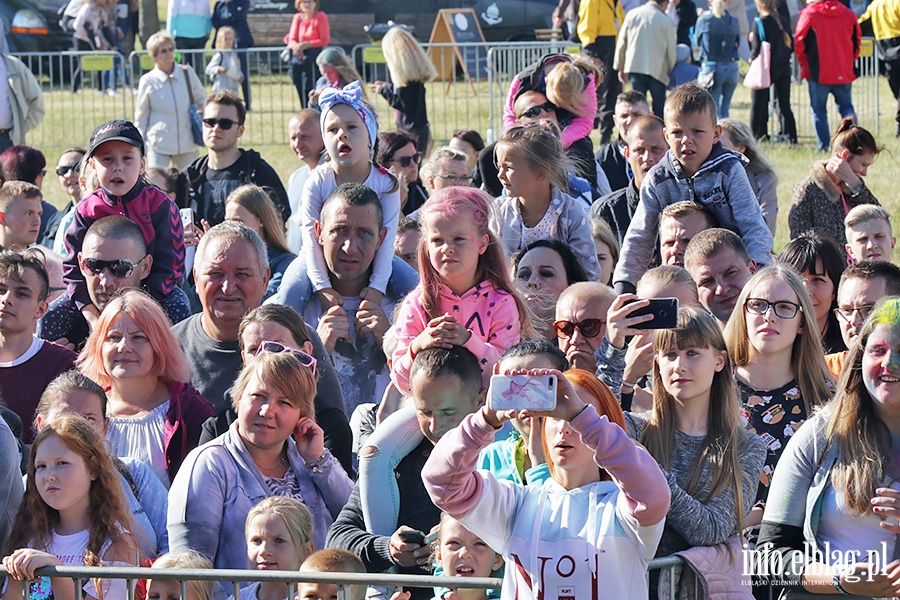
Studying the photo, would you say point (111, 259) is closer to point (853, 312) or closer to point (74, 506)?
point (74, 506)

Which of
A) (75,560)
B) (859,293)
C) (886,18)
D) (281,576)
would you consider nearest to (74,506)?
(75,560)

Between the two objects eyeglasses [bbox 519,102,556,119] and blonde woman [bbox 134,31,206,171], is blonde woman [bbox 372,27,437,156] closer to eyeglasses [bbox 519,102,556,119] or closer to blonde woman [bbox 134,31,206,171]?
blonde woman [bbox 134,31,206,171]

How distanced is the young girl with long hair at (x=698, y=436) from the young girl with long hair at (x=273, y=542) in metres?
1.17

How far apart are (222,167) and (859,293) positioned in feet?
17.4

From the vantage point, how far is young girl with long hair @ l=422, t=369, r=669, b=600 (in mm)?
3604

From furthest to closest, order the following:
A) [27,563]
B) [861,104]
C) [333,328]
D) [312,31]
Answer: [312,31] < [861,104] < [333,328] < [27,563]

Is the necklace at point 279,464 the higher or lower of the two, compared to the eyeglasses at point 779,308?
lower

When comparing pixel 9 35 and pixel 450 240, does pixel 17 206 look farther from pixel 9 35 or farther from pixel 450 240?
pixel 9 35

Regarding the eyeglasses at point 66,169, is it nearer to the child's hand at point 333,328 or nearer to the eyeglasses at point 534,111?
the eyeglasses at point 534,111

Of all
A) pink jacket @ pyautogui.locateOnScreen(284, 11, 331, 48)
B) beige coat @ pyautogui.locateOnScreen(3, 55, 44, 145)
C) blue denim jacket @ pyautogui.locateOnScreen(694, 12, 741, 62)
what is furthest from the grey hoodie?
pink jacket @ pyautogui.locateOnScreen(284, 11, 331, 48)

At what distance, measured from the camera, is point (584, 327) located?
18.0 feet

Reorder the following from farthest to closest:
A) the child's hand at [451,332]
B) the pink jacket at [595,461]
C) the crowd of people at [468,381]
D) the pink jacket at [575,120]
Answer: the pink jacket at [575,120]
the child's hand at [451,332]
the crowd of people at [468,381]
the pink jacket at [595,461]

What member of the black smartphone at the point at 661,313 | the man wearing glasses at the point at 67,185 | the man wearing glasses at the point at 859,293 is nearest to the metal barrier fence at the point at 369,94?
the man wearing glasses at the point at 67,185

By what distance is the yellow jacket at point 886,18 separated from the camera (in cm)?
1677
